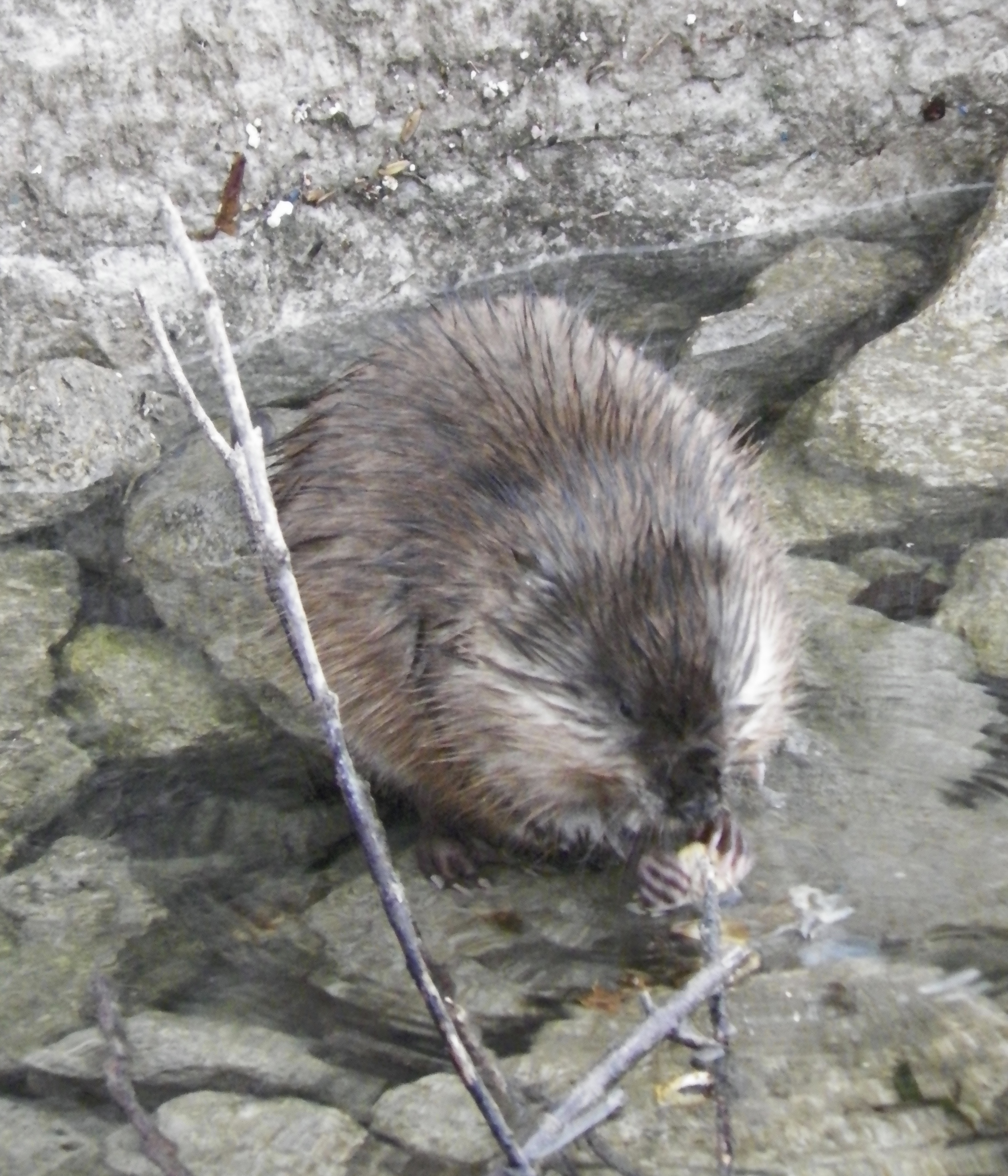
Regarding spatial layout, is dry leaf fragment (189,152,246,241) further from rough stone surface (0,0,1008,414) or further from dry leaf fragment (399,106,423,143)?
dry leaf fragment (399,106,423,143)

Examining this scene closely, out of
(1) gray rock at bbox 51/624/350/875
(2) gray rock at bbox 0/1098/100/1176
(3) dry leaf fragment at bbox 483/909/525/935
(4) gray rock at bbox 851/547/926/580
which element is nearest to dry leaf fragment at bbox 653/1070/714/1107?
(3) dry leaf fragment at bbox 483/909/525/935

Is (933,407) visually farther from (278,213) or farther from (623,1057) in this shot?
(623,1057)

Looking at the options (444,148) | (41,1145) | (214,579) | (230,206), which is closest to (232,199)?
(230,206)

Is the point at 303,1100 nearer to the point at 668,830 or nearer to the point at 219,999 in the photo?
the point at 219,999

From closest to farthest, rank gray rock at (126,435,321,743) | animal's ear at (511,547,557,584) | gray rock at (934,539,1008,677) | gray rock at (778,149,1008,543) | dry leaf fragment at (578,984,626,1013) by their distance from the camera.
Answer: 1. dry leaf fragment at (578,984,626,1013)
2. animal's ear at (511,547,557,584)
3. gray rock at (934,539,1008,677)
4. gray rock at (126,435,321,743)
5. gray rock at (778,149,1008,543)

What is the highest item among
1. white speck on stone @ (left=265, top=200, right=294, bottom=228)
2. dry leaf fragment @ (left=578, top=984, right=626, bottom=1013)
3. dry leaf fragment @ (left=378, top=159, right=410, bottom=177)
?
dry leaf fragment @ (left=378, top=159, right=410, bottom=177)

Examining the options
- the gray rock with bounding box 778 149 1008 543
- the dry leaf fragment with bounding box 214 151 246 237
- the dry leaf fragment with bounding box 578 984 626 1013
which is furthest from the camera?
the dry leaf fragment with bounding box 214 151 246 237

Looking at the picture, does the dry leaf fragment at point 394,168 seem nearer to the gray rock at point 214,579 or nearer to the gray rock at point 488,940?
the gray rock at point 214,579
